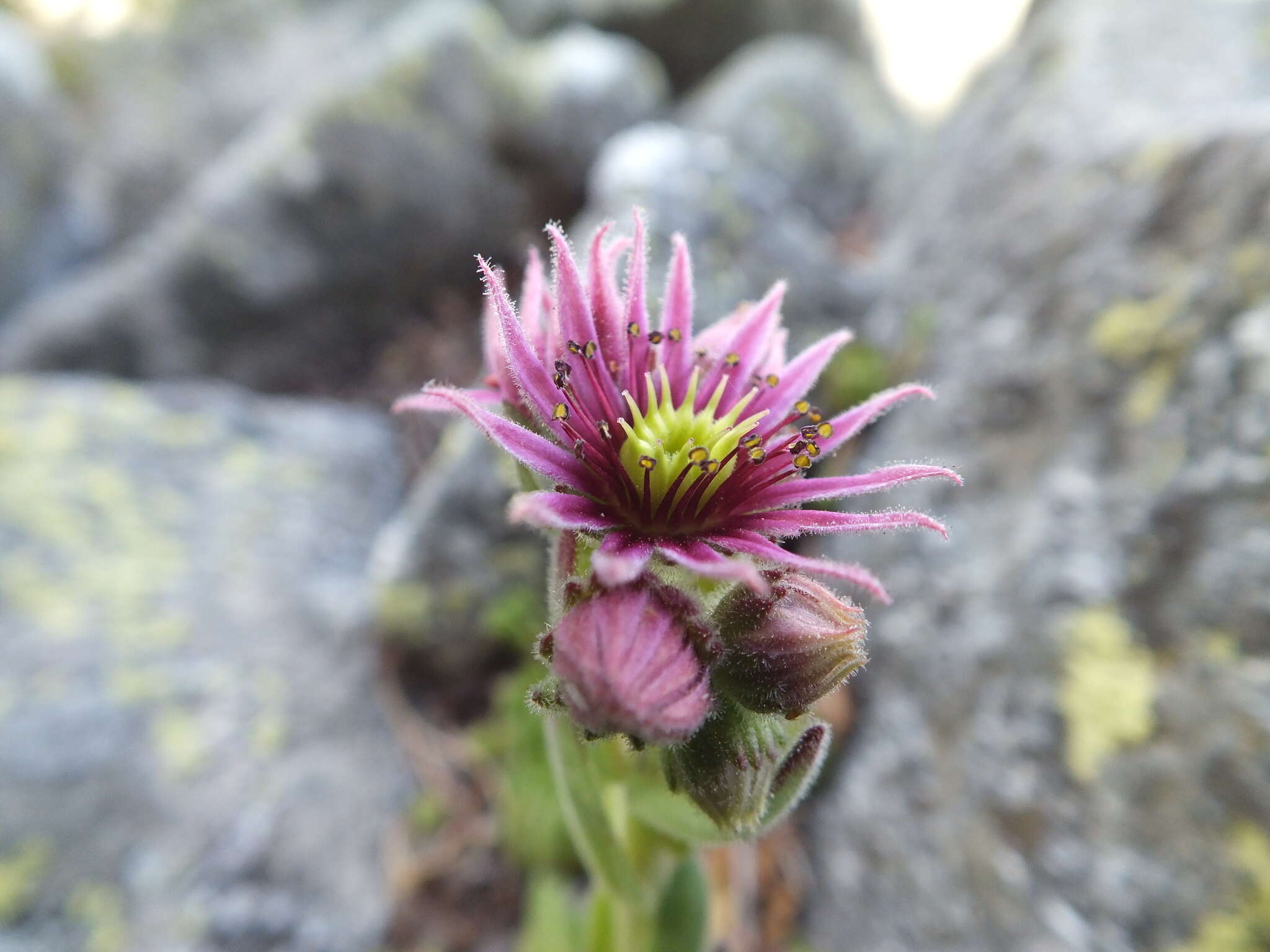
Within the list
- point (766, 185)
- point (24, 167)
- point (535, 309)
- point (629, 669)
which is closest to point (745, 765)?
point (629, 669)

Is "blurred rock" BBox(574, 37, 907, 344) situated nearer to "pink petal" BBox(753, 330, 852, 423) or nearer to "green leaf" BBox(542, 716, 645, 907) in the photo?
"pink petal" BBox(753, 330, 852, 423)

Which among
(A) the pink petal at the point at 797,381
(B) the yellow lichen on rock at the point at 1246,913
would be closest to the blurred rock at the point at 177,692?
(A) the pink petal at the point at 797,381

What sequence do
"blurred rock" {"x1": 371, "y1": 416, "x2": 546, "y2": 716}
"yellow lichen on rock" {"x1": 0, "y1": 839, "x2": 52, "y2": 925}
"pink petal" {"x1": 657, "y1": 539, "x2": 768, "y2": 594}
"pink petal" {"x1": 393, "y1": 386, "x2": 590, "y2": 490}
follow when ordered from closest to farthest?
"pink petal" {"x1": 657, "y1": 539, "x2": 768, "y2": 594}, "pink petal" {"x1": 393, "y1": 386, "x2": 590, "y2": 490}, "yellow lichen on rock" {"x1": 0, "y1": 839, "x2": 52, "y2": 925}, "blurred rock" {"x1": 371, "y1": 416, "x2": 546, "y2": 716}

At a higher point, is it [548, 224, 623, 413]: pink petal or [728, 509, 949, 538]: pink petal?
[548, 224, 623, 413]: pink petal

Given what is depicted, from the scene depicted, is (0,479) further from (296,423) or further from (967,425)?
(967,425)

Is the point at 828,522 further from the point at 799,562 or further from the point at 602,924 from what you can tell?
the point at 602,924

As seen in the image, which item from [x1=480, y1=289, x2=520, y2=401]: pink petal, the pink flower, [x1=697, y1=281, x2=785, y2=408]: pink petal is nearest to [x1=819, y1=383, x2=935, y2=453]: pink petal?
the pink flower

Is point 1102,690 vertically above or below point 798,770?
below

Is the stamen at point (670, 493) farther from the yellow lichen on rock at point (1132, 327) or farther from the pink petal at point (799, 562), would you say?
the yellow lichen on rock at point (1132, 327)
